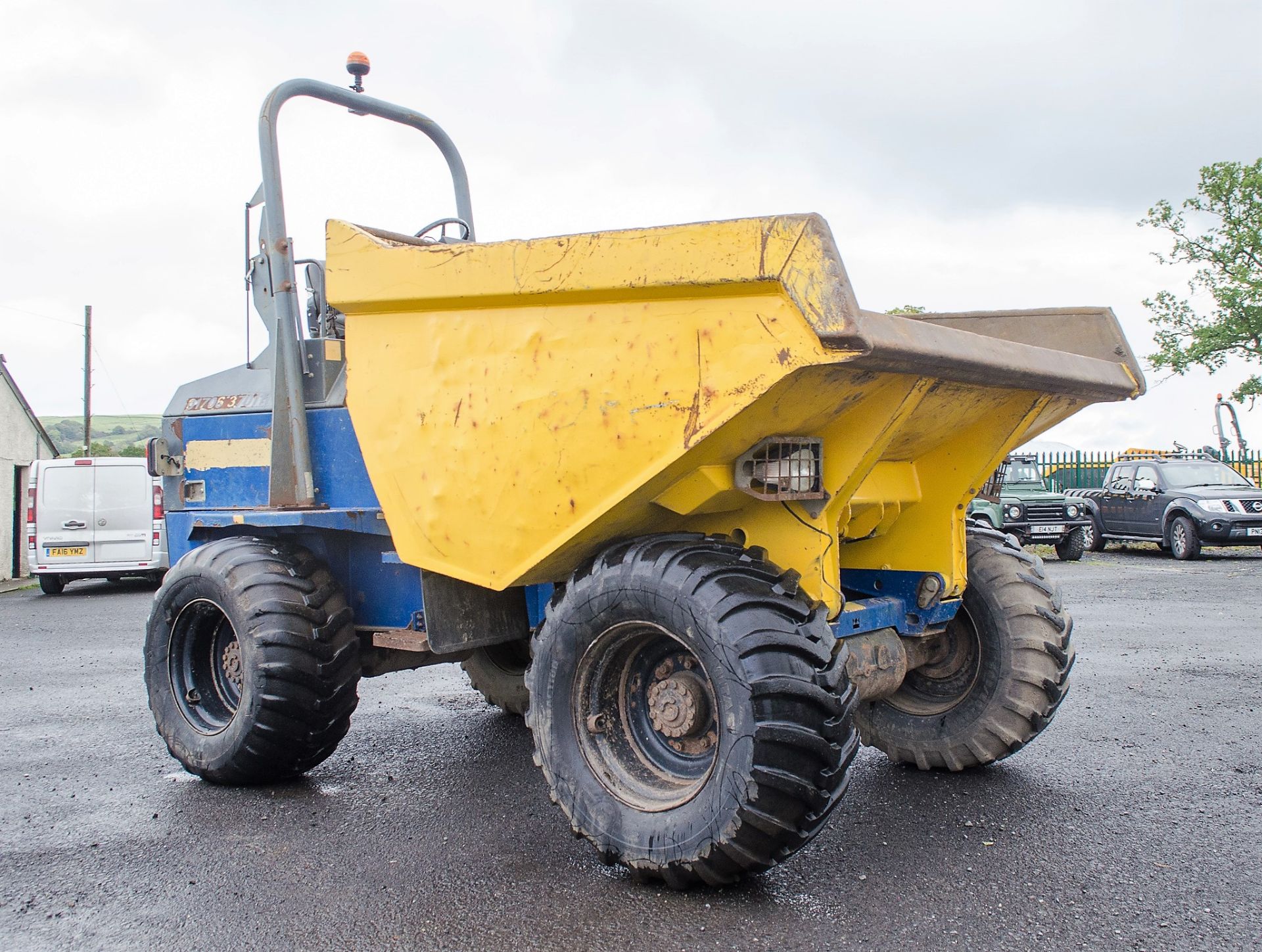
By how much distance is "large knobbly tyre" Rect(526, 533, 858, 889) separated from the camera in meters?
3.29

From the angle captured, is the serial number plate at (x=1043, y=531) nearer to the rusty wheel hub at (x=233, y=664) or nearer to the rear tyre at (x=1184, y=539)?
the rear tyre at (x=1184, y=539)

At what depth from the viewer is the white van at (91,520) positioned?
1534 centimetres

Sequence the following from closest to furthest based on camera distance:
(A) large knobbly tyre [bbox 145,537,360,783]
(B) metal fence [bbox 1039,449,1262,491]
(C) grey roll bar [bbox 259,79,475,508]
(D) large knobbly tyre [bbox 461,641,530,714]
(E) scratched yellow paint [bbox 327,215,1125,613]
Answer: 1. (E) scratched yellow paint [bbox 327,215,1125,613]
2. (A) large knobbly tyre [bbox 145,537,360,783]
3. (C) grey roll bar [bbox 259,79,475,508]
4. (D) large knobbly tyre [bbox 461,641,530,714]
5. (B) metal fence [bbox 1039,449,1262,491]

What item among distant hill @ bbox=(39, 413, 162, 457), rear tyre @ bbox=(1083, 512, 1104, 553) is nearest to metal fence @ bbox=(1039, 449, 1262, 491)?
rear tyre @ bbox=(1083, 512, 1104, 553)

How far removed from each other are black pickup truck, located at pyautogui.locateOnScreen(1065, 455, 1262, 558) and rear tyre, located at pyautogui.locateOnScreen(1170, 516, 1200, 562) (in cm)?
1

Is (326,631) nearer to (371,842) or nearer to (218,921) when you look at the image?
(371,842)

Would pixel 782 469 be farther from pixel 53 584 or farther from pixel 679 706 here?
pixel 53 584

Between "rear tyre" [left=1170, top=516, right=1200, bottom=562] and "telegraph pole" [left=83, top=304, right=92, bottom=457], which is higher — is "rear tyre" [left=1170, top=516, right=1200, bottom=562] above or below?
below

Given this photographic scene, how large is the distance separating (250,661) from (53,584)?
1327 cm

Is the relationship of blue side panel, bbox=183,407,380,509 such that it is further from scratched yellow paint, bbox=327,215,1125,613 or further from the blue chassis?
scratched yellow paint, bbox=327,215,1125,613

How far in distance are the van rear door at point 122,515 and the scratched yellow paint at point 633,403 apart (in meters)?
12.5

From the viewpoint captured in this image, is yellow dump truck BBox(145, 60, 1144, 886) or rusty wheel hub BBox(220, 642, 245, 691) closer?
yellow dump truck BBox(145, 60, 1144, 886)

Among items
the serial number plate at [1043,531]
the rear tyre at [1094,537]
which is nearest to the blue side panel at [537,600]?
the serial number plate at [1043,531]

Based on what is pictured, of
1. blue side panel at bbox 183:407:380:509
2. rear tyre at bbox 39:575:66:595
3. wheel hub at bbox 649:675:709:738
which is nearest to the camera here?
wheel hub at bbox 649:675:709:738
